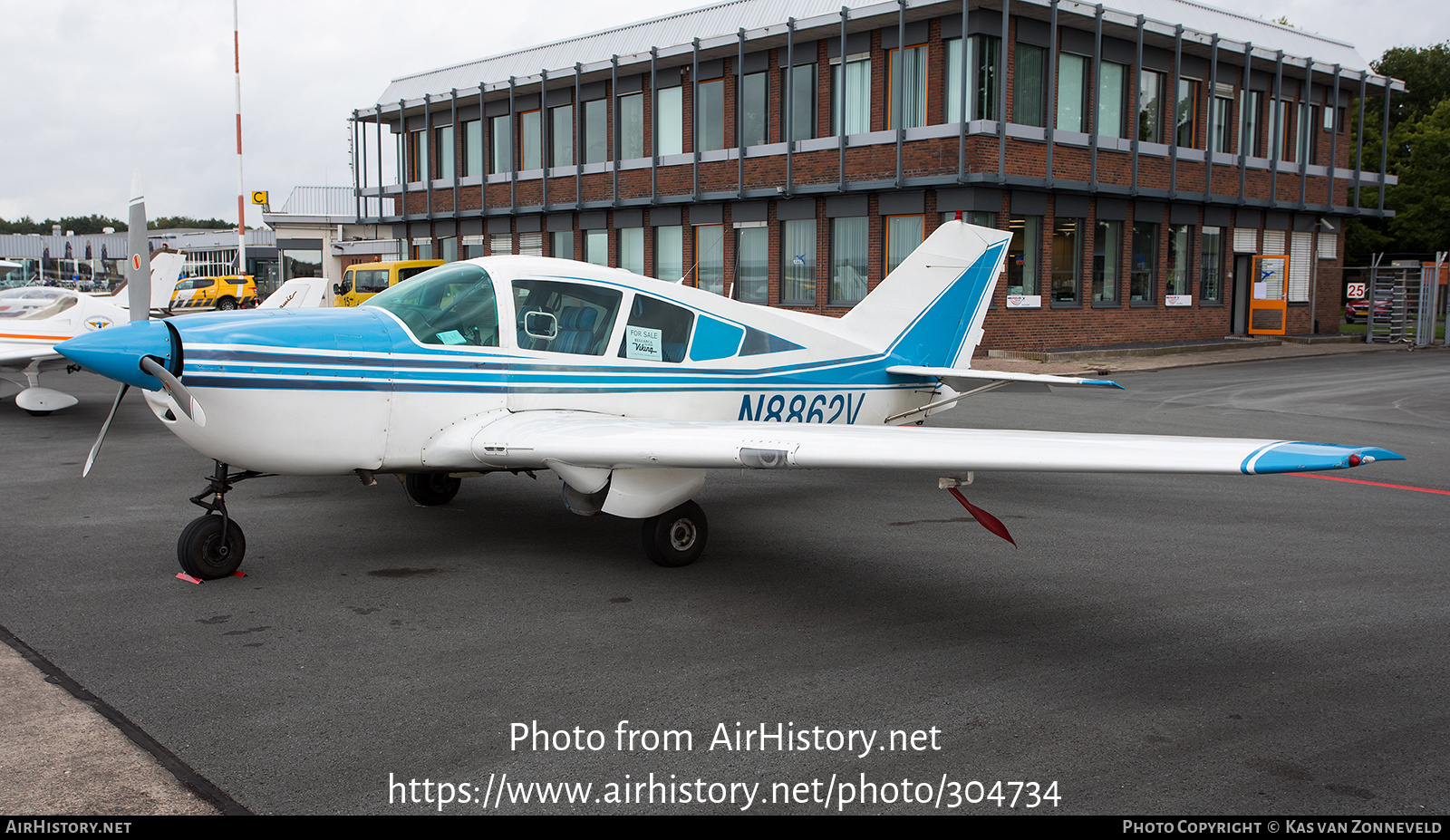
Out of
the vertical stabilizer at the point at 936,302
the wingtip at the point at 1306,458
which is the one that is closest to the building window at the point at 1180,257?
the vertical stabilizer at the point at 936,302

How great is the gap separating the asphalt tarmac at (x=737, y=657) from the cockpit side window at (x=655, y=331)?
54.6 inches

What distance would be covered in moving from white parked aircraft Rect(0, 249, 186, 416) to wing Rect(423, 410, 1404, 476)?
9.48 meters

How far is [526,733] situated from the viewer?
4164 millimetres

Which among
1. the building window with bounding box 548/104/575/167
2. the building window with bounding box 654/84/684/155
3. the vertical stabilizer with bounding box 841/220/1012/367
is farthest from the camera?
the building window with bounding box 548/104/575/167

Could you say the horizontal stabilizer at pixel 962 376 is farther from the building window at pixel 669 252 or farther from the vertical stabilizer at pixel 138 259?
the building window at pixel 669 252

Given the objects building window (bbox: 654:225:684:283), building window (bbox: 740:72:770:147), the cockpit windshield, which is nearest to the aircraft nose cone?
the cockpit windshield

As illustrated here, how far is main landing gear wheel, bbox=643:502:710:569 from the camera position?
265 inches

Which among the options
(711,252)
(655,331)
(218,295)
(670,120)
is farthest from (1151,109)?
(218,295)

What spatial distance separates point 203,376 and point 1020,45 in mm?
22088

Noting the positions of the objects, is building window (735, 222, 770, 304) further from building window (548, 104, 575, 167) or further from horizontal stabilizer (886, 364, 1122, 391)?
horizontal stabilizer (886, 364, 1122, 391)

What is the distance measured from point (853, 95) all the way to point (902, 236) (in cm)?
396

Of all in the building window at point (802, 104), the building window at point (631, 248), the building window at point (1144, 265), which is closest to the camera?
the building window at point (802, 104)

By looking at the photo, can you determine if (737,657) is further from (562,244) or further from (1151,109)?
(562,244)

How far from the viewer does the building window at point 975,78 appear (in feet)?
76.2
